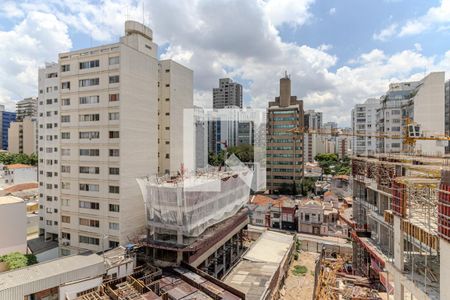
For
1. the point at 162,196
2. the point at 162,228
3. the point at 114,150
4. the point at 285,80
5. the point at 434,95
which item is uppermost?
the point at 285,80

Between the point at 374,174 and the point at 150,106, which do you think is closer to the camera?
the point at 374,174

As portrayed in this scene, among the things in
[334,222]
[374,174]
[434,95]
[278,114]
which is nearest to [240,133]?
[278,114]

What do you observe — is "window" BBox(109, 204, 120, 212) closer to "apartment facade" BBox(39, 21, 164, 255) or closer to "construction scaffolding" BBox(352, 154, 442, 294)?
"apartment facade" BBox(39, 21, 164, 255)

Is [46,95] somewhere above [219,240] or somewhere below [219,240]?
above

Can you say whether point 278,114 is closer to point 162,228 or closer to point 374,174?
point 374,174

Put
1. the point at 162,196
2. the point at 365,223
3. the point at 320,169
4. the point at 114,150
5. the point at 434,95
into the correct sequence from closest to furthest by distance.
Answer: the point at 162,196 < the point at 114,150 < the point at 365,223 < the point at 434,95 < the point at 320,169

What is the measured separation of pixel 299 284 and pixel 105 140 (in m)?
19.5

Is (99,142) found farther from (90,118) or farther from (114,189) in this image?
(114,189)

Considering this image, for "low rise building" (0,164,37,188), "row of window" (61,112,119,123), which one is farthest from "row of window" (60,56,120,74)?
"low rise building" (0,164,37,188)

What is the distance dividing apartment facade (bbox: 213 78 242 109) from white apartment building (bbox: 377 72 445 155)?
5764 cm

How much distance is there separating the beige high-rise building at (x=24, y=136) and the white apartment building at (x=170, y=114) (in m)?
55.6

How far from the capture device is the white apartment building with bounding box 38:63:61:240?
77.9 feet

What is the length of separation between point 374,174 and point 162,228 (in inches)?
671

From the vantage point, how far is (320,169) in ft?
233
